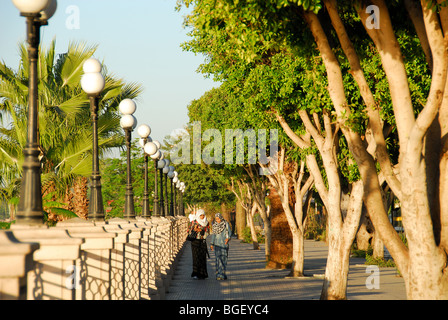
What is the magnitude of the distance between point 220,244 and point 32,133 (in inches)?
525

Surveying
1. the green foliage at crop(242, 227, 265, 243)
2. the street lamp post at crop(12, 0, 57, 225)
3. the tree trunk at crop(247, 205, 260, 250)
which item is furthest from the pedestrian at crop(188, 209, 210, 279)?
the green foliage at crop(242, 227, 265, 243)

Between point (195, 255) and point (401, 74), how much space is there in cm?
1205

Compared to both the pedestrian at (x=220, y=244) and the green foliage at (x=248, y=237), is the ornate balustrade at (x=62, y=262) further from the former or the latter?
the green foliage at (x=248, y=237)

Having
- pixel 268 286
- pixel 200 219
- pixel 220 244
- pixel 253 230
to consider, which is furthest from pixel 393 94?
pixel 253 230

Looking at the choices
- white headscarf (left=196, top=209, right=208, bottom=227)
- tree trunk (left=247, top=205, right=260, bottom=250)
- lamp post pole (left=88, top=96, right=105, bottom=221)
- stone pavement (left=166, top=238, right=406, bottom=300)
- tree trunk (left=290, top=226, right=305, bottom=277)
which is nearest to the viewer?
lamp post pole (left=88, top=96, right=105, bottom=221)

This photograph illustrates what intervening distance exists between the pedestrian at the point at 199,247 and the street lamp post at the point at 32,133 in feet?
42.4

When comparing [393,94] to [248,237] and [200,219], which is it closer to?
[200,219]

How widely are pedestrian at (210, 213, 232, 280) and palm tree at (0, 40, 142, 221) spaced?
13.5 ft

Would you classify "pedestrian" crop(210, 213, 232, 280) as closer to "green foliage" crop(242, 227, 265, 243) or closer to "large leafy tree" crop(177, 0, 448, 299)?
"large leafy tree" crop(177, 0, 448, 299)

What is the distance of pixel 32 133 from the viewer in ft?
23.1

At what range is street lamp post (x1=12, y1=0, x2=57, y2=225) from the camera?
6.59 metres

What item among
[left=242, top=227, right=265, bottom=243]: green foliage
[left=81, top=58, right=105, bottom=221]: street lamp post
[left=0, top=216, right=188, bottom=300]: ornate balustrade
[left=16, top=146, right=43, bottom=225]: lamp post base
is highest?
[left=81, top=58, right=105, bottom=221]: street lamp post
